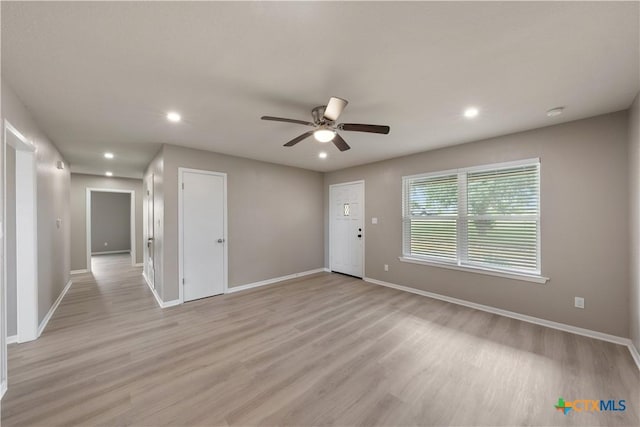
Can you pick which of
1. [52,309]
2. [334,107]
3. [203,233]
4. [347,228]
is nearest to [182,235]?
[203,233]

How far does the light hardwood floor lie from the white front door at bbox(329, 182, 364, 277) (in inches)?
74.5

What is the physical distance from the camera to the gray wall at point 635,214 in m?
2.24

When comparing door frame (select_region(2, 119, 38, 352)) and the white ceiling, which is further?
door frame (select_region(2, 119, 38, 352))

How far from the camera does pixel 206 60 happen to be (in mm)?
1727

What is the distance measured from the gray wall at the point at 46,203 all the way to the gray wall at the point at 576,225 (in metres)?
5.22

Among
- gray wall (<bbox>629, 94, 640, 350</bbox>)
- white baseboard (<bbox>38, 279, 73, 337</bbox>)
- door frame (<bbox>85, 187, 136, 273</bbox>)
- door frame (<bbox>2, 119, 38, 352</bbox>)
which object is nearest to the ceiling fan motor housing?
gray wall (<bbox>629, 94, 640, 350</bbox>)

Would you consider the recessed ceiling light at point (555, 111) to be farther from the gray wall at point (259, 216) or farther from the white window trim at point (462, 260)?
the gray wall at point (259, 216)

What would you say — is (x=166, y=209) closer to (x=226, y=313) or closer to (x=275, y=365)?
(x=226, y=313)

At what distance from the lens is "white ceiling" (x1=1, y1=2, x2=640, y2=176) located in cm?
133

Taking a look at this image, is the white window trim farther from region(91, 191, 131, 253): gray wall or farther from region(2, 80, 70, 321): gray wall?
region(91, 191, 131, 253): gray wall

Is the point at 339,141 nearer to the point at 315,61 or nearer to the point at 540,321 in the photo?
the point at 315,61

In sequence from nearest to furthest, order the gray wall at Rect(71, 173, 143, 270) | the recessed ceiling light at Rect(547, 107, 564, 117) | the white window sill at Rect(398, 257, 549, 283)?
1. the recessed ceiling light at Rect(547, 107, 564, 117)
2. the white window sill at Rect(398, 257, 549, 283)
3. the gray wall at Rect(71, 173, 143, 270)

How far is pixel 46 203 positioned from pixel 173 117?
2254mm

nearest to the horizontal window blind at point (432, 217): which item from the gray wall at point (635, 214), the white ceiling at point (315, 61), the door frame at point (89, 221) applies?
the white ceiling at point (315, 61)
